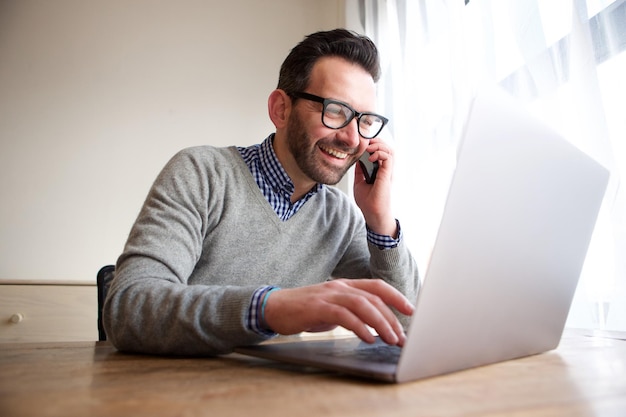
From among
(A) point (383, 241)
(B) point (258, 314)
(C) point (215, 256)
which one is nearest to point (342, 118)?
(A) point (383, 241)

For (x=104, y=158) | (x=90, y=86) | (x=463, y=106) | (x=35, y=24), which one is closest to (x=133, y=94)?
(x=90, y=86)

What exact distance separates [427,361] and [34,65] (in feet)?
9.55

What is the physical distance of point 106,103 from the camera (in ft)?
9.14

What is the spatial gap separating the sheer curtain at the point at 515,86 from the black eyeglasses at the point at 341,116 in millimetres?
393

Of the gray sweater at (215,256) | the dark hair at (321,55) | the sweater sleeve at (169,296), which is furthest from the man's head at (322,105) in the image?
the sweater sleeve at (169,296)

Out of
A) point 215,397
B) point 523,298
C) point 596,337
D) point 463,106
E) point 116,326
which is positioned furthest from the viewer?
point 463,106

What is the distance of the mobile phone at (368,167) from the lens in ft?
4.42

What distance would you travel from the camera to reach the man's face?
125 centimetres

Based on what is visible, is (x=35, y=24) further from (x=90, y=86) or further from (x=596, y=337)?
(x=596, y=337)

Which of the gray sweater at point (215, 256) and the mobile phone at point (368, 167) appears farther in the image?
the mobile phone at point (368, 167)

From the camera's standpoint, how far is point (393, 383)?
455mm

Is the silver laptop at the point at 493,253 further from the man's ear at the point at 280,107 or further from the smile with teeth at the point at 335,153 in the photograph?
the man's ear at the point at 280,107

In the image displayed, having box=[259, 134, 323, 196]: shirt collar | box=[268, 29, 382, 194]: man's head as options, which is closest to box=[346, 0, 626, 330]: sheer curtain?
box=[268, 29, 382, 194]: man's head

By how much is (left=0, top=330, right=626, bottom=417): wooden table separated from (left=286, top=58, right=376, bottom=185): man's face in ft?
2.35
